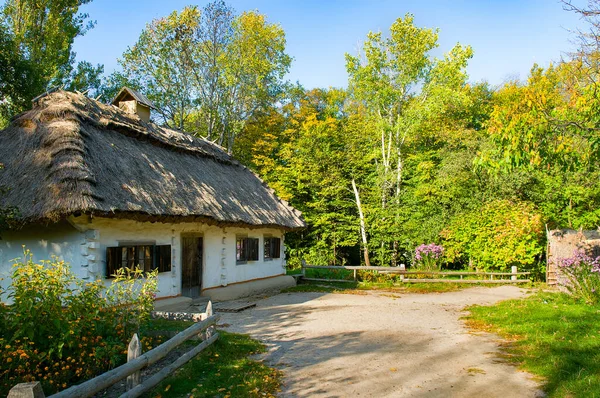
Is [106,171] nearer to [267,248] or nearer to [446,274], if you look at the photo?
[267,248]

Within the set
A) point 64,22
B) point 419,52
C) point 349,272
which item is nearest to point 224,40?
point 64,22

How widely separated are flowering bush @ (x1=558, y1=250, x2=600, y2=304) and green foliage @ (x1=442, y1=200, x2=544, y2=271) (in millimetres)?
6465

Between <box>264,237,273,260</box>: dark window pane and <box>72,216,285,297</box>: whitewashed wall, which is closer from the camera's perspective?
<box>72,216,285,297</box>: whitewashed wall

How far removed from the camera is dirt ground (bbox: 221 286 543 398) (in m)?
5.88

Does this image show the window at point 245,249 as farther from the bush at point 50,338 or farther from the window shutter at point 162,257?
the bush at point 50,338

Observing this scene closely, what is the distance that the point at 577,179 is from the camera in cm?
2130

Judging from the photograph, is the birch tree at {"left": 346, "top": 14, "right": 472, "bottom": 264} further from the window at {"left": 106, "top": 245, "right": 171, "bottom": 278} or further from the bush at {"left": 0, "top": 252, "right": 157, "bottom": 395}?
the bush at {"left": 0, "top": 252, "right": 157, "bottom": 395}

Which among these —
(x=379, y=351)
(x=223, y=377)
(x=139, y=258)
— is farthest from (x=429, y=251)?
(x=223, y=377)

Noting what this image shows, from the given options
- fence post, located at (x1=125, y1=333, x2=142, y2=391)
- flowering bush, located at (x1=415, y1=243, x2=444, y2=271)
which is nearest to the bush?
fence post, located at (x1=125, y1=333, x2=142, y2=391)

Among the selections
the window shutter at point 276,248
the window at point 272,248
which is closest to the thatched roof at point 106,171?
the window at point 272,248

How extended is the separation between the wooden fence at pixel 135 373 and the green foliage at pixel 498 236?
15.9 m

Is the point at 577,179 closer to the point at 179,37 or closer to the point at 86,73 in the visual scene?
the point at 179,37

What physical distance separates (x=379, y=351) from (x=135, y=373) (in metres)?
4.24

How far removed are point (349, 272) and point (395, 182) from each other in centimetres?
637
